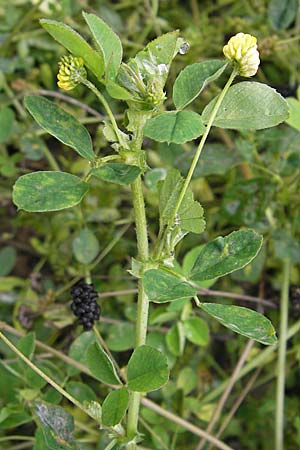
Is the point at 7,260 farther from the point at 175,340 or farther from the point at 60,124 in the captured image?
the point at 60,124

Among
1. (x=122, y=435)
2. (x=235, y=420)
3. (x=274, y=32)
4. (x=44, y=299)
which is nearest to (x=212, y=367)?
(x=235, y=420)

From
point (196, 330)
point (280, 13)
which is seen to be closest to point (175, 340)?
point (196, 330)

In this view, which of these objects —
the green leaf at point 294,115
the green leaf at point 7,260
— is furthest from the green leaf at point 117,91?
the green leaf at point 7,260

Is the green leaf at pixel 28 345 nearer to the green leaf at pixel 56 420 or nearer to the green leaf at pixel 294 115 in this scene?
the green leaf at pixel 56 420

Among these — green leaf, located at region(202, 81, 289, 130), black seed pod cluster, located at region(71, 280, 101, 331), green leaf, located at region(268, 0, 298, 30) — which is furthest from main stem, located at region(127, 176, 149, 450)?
green leaf, located at region(268, 0, 298, 30)

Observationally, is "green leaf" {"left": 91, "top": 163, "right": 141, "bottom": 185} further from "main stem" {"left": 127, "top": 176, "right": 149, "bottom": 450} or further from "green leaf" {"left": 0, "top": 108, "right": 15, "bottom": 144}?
"green leaf" {"left": 0, "top": 108, "right": 15, "bottom": 144}

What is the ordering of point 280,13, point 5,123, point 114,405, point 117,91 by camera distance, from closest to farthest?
1. point 117,91
2. point 114,405
3. point 5,123
4. point 280,13
